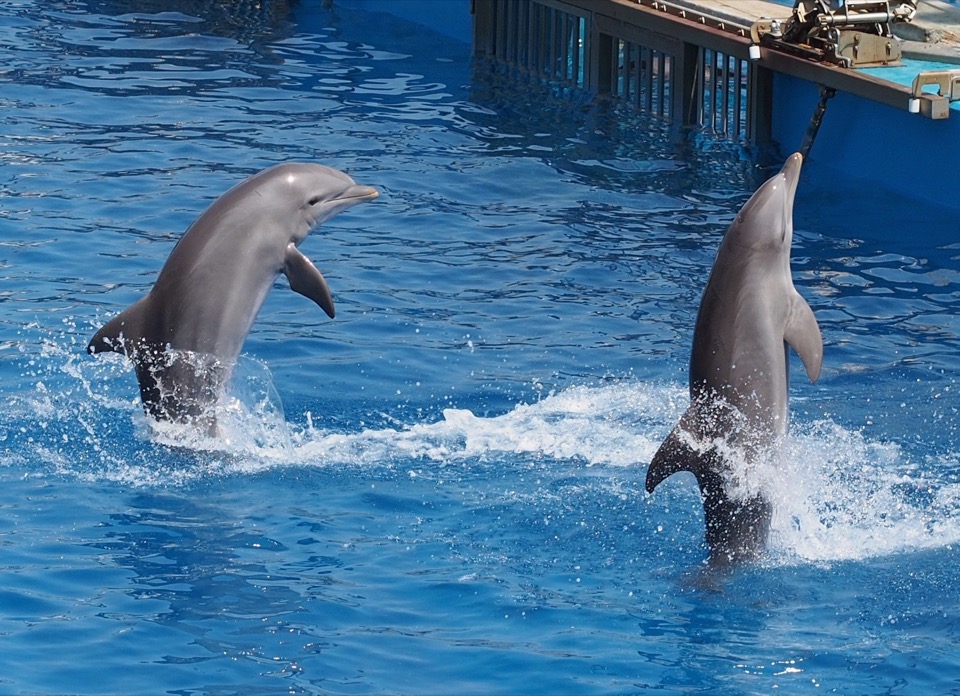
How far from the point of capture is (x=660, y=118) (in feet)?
48.9

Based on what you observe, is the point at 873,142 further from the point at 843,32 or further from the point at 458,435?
the point at 458,435

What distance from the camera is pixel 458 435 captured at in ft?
27.2

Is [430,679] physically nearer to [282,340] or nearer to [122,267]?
[282,340]

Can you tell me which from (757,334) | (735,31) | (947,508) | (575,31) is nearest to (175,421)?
(757,334)

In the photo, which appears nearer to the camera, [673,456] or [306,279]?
[673,456]

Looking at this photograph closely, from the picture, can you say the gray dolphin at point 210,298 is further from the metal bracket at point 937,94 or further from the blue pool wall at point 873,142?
the blue pool wall at point 873,142

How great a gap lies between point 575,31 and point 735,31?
2.47m

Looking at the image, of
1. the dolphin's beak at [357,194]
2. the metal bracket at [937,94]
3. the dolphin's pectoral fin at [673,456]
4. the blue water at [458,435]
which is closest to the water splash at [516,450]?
the blue water at [458,435]

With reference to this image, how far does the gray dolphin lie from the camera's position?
753cm

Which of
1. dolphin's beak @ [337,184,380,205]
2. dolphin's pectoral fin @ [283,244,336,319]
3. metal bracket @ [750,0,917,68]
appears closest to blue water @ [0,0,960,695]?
dolphin's pectoral fin @ [283,244,336,319]

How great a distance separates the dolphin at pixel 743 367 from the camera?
20.7 feet

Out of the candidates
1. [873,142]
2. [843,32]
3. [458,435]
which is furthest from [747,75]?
[458,435]

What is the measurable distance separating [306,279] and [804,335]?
253 cm

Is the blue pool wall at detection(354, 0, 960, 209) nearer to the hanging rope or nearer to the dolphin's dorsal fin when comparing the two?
the hanging rope
